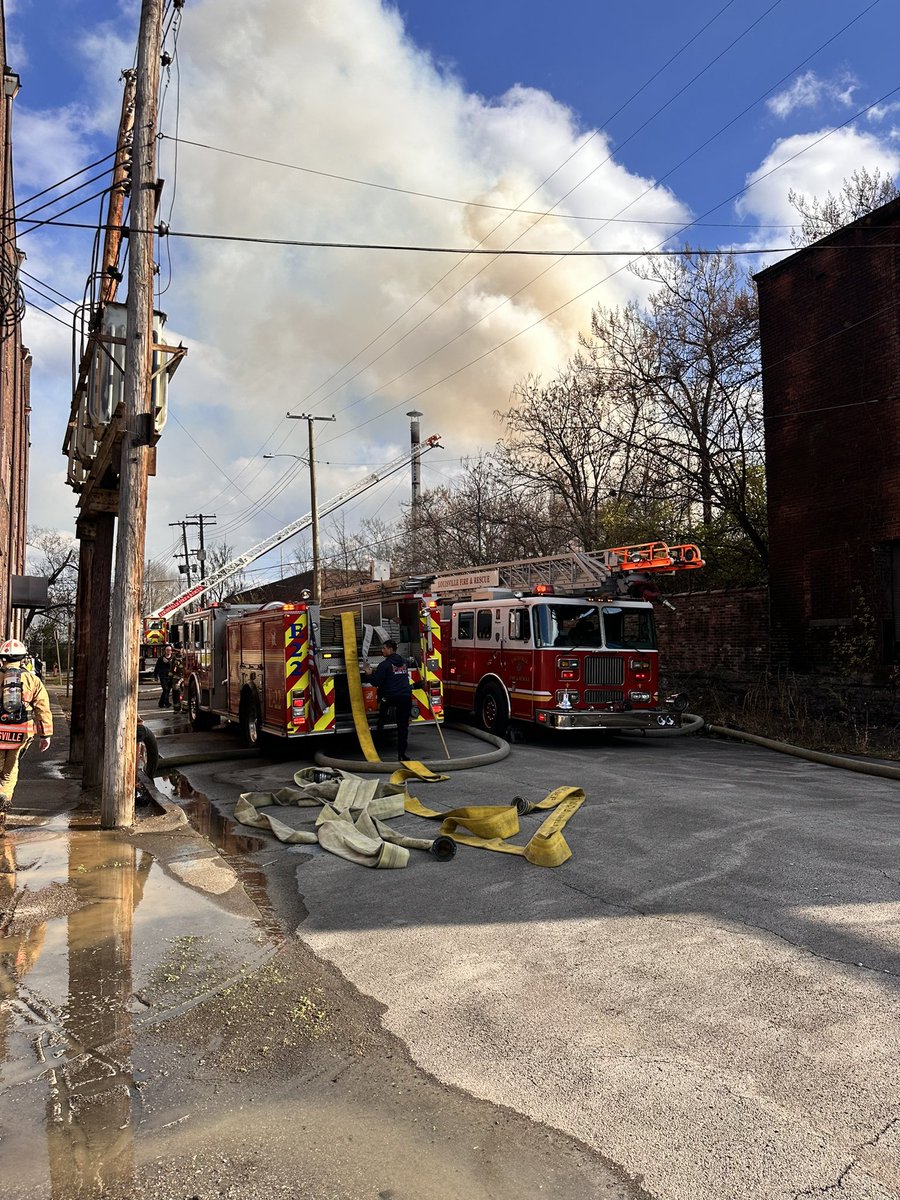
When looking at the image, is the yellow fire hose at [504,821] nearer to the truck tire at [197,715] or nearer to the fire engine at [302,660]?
the fire engine at [302,660]

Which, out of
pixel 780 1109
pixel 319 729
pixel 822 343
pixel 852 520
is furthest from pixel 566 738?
pixel 780 1109

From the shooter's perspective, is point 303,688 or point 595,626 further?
point 595,626

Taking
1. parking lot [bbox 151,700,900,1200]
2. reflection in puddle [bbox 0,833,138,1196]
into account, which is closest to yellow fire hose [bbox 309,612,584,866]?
parking lot [bbox 151,700,900,1200]

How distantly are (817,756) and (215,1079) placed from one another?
1083cm

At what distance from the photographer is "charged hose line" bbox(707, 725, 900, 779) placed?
10781 millimetres

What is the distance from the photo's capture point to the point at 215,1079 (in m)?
3.36

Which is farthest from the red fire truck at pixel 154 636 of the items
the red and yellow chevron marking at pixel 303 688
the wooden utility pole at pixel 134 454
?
the wooden utility pole at pixel 134 454

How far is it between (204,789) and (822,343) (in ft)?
45.5

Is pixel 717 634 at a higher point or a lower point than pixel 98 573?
lower

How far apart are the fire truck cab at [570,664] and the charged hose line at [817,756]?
1.34 meters

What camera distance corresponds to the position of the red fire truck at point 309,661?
11.7m

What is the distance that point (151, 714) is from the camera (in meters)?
22.8

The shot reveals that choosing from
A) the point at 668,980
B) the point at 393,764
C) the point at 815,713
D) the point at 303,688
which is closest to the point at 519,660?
the point at 303,688

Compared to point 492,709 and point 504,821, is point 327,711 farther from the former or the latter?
point 504,821
